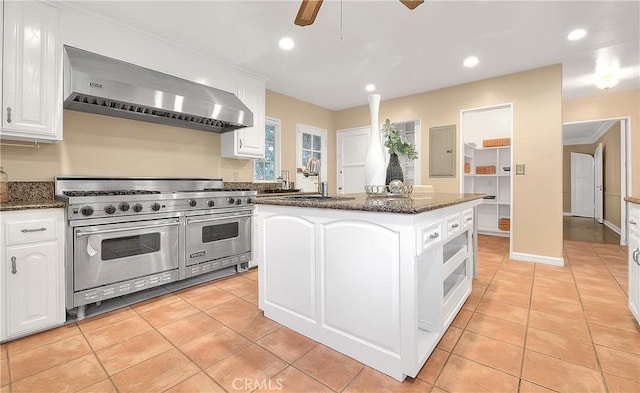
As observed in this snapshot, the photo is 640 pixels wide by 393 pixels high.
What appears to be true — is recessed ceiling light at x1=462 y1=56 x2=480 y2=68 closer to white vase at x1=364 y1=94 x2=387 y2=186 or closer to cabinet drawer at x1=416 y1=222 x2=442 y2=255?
white vase at x1=364 y1=94 x2=387 y2=186

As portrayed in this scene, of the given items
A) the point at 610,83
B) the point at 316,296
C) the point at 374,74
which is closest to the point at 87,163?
the point at 316,296

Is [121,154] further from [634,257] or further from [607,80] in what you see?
[607,80]

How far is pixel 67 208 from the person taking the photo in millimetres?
2139

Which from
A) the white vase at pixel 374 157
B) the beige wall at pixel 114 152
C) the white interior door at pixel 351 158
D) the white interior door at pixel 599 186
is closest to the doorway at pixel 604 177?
the white interior door at pixel 599 186

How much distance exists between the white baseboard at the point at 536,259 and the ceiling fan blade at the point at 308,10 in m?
3.93

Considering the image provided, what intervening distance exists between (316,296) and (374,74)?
3.30 metres

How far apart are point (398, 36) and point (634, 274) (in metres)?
2.78

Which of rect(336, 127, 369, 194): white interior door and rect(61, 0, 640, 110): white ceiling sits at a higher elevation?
rect(61, 0, 640, 110): white ceiling

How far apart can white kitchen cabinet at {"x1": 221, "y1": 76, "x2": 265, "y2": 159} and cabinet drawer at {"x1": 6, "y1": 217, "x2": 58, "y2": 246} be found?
2036 millimetres

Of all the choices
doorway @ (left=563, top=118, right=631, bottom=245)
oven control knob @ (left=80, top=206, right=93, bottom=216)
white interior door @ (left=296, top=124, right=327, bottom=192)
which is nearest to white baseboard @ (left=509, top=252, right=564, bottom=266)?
doorway @ (left=563, top=118, right=631, bottom=245)

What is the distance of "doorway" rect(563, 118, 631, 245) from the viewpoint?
188 inches

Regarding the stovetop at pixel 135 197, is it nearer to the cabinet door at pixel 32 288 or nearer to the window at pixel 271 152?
the cabinet door at pixel 32 288

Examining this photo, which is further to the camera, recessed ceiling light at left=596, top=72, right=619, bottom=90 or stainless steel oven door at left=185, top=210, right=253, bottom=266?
recessed ceiling light at left=596, top=72, right=619, bottom=90

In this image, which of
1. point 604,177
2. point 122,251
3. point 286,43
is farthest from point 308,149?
point 604,177
